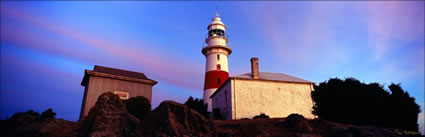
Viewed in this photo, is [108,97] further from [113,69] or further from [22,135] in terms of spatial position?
[113,69]

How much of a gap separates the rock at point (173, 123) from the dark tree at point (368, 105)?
32.4ft

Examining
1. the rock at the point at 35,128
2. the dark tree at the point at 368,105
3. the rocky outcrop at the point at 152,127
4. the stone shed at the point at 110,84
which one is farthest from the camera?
the stone shed at the point at 110,84

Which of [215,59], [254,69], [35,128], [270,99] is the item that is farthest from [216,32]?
[35,128]

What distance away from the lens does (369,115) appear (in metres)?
14.7

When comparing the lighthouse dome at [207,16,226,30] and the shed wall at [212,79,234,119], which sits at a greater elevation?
the lighthouse dome at [207,16,226,30]

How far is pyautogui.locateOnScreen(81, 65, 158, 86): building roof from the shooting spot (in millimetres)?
17469

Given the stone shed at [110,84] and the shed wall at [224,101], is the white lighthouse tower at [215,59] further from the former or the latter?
the stone shed at [110,84]

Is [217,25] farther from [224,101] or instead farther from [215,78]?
[224,101]

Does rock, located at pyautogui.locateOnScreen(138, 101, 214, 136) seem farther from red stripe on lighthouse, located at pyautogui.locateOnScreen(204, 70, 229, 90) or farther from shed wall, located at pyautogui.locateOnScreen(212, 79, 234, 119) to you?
red stripe on lighthouse, located at pyautogui.locateOnScreen(204, 70, 229, 90)

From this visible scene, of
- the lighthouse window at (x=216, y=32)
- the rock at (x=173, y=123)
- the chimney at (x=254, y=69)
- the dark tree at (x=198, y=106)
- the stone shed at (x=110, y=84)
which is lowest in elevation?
the dark tree at (x=198, y=106)

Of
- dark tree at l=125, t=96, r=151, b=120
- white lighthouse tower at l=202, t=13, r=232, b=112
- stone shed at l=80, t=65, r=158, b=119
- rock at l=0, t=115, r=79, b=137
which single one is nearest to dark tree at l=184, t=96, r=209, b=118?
white lighthouse tower at l=202, t=13, r=232, b=112

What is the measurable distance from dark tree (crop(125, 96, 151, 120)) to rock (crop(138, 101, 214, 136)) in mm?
5243

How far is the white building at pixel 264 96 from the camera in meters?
20.3

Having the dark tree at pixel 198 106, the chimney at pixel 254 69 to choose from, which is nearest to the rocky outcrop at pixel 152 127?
the chimney at pixel 254 69
